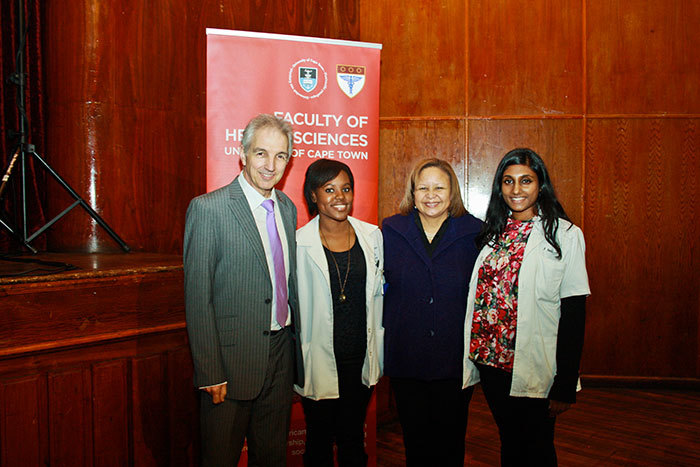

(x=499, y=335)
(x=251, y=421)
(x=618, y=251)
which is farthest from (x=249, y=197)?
(x=618, y=251)

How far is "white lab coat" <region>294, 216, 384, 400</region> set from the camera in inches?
74.7

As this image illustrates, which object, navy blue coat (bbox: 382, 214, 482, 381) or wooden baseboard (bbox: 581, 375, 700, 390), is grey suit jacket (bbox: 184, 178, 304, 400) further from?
wooden baseboard (bbox: 581, 375, 700, 390)

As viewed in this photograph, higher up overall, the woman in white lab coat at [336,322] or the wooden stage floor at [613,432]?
the woman in white lab coat at [336,322]

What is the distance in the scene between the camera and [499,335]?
5.90ft

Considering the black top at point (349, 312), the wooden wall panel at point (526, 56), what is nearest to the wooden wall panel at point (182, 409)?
the black top at point (349, 312)

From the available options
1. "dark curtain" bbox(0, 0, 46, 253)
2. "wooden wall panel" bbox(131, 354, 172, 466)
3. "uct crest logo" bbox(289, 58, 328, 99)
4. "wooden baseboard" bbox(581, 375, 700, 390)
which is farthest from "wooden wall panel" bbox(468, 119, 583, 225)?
"dark curtain" bbox(0, 0, 46, 253)

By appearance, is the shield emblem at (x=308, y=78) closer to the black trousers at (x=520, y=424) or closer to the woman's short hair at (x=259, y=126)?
the woman's short hair at (x=259, y=126)

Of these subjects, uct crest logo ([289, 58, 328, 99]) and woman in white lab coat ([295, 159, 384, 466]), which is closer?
woman in white lab coat ([295, 159, 384, 466])

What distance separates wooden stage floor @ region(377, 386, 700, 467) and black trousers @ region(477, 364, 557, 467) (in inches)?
41.3

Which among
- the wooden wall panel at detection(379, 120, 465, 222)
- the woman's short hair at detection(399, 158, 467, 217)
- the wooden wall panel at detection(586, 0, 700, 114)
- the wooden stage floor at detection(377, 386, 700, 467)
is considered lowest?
the wooden stage floor at detection(377, 386, 700, 467)

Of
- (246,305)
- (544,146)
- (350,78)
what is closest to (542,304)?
(246,305)

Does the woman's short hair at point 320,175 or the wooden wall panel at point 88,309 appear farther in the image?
the woman's short hair at point 320,175

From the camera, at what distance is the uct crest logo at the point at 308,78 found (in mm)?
2559

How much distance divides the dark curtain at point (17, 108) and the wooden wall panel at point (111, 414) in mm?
1233
